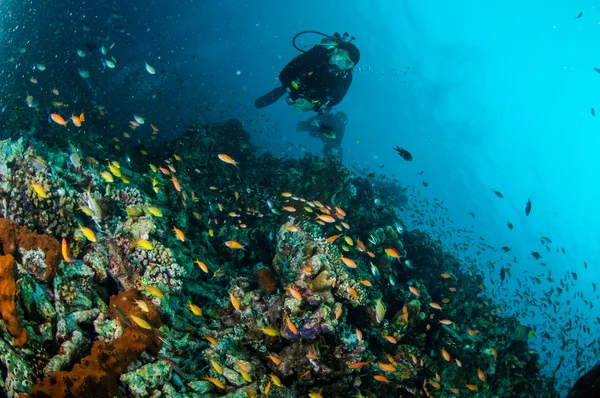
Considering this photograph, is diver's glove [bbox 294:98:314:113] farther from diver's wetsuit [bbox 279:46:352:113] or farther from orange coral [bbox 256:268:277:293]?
orange coral [bbox 256:268:277:293]

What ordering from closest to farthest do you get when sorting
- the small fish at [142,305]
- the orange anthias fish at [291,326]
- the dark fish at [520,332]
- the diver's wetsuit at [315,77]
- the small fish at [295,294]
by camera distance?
1. the small fish at [142,305]
2. the orange anthias fish at [291,326]
3. the small fish at [295,294]
4. the dark fish at [520,332]
5. the diver's wetsuit at [315,77]

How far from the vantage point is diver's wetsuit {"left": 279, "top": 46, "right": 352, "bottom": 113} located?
404 inches

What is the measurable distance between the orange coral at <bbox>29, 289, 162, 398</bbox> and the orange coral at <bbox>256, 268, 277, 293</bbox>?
2.14 meters

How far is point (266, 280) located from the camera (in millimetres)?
6031

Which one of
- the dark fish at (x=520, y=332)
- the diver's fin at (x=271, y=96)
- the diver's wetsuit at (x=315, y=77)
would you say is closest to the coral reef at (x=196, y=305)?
the dark fish at (x=520, y=332)

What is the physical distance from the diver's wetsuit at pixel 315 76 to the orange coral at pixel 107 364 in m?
8.29

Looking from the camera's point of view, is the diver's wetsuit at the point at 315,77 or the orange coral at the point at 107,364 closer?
the orange coral at the point at 107,364

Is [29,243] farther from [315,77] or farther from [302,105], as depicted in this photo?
[315,77]

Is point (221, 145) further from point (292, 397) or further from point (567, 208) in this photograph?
point (567, 208)

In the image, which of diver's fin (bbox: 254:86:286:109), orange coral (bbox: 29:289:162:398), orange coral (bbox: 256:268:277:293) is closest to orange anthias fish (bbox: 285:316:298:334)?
orange coral (bbox: 256:268:277:293)

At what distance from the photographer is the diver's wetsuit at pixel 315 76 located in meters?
10.3

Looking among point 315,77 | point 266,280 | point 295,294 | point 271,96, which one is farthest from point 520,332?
point 271,96

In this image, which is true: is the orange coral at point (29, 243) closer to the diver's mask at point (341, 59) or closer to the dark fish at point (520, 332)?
the diver's mask at point (341, 59)

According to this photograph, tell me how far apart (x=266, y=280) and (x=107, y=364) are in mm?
3060
